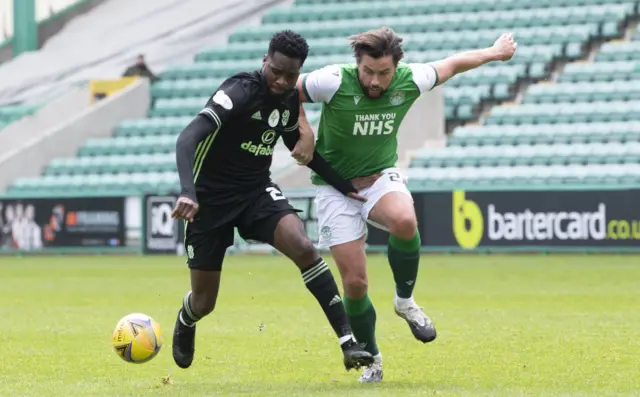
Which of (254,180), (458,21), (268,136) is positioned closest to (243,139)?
(268,136)

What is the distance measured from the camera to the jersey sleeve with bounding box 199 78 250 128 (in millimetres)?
7062

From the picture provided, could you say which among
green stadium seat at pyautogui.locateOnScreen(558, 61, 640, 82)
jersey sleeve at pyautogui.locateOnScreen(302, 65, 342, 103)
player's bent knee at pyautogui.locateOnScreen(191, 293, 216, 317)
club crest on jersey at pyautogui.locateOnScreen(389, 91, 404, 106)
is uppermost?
jersey sleeve at pyautogui.locateOnScreen(302, 65, 342, 103)

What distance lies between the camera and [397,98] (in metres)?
7.70

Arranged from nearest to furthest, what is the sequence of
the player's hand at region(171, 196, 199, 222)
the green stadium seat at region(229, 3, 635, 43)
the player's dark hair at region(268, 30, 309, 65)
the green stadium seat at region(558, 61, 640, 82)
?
the player's hand at region(171, 196, 199, 222) → the player's dark hair at region(268, 30, 309, 65) → the green stadium seat at region(558, 61, 640, 82) → the green stadium seat at region(229, 3, 635, 43)

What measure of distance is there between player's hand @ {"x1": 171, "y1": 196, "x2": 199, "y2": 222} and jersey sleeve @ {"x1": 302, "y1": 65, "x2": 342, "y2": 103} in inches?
54.3

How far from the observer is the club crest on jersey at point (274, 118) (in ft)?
24.2

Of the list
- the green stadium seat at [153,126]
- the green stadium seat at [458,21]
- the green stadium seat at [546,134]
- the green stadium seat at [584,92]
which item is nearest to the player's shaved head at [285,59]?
the green stadium seat at [546,134]

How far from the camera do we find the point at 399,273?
309 inches

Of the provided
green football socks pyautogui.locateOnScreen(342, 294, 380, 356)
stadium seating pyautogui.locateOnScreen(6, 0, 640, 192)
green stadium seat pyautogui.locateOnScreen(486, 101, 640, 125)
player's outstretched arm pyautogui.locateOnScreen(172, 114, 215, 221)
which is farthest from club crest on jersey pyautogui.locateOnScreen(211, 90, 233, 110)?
green stadium seat pyautogui.locateOnScreen(486, 101, 640, 125)

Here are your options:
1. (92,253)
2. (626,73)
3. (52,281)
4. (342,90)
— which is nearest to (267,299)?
(52,281)

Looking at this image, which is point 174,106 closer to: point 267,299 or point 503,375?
point 267,299

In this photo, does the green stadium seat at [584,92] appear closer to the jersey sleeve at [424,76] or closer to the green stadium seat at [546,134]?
the green stadium seat at [546,134]

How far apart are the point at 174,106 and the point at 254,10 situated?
5696mm

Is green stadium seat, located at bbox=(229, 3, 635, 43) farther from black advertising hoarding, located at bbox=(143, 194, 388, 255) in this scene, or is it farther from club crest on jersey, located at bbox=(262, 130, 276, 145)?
club crest on jersey, located at bbox=(262, 130, 276, 145)
